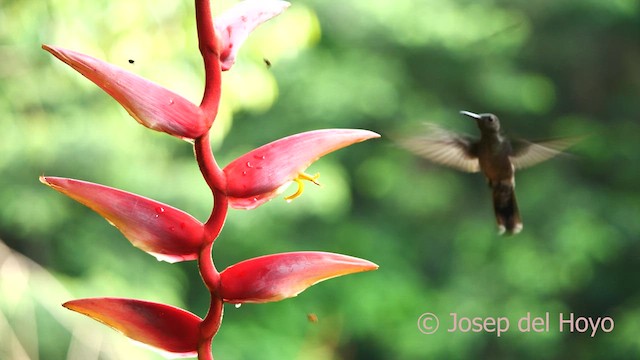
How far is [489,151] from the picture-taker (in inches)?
59.6

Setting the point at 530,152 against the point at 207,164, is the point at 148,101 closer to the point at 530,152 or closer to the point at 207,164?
the point at 207,164

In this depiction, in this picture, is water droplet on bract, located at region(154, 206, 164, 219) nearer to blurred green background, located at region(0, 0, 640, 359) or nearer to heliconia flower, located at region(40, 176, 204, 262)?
heliconia flower, located at region(40, 176, 204, 262)

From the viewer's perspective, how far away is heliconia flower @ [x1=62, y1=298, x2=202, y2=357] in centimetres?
58

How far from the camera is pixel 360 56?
13.8 feet

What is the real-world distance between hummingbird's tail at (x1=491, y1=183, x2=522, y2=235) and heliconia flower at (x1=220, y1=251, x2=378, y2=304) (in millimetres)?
1033

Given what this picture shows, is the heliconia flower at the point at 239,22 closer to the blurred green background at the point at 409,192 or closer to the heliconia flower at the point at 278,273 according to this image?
the heliconia flower at the point at 278,273

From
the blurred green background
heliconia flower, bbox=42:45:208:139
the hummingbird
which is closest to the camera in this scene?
heliconia flower, bbox=42:45:208:139

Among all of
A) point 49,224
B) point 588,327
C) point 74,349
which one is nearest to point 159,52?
point 74,349

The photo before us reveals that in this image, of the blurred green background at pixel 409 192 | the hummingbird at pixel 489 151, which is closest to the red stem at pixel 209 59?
the hummingbird at pixel 489 151

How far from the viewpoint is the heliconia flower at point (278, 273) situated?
0.57 meters

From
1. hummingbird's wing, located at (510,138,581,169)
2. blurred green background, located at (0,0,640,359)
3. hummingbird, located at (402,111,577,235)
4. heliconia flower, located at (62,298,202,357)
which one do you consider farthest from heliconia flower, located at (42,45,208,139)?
blurred green background, located at (0,0,640,359)

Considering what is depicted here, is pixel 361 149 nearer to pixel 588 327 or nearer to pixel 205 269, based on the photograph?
pixel 588 327

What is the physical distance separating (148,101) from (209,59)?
4 cm

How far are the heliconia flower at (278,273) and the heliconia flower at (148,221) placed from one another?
0.10ft
